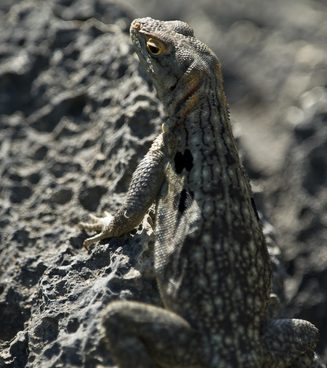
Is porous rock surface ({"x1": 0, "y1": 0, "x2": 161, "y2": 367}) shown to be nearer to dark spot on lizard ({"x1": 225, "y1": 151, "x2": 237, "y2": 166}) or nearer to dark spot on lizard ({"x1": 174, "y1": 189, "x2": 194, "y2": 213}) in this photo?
dark spot on lizard ({"x1": 174, "y1": 189, "x2": 194, "y2": 213})

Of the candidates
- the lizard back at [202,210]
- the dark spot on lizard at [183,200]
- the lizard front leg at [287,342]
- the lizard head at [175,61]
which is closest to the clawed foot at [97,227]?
the lizard back at [202,210]

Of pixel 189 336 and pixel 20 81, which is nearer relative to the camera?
pixel 189 336

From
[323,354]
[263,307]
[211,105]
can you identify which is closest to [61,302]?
[263,307]

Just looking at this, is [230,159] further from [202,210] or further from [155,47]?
[155,47]

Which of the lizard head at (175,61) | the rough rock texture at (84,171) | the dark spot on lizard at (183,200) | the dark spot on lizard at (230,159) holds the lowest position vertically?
the rough rock texture at (84,171)

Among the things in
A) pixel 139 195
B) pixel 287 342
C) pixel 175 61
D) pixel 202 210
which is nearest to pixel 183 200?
pixel 202 210

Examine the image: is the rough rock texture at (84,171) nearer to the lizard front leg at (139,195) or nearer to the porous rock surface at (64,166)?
the porous rock surface at (64,166)

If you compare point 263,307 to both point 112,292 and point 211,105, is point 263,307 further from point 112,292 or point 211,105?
point 211,105
